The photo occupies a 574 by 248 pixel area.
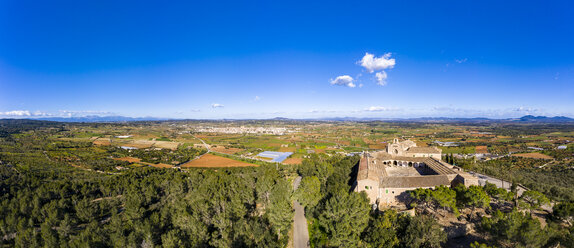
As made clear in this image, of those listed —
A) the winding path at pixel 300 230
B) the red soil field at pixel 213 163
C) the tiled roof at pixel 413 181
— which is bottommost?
the red soil field at pixel 213 163

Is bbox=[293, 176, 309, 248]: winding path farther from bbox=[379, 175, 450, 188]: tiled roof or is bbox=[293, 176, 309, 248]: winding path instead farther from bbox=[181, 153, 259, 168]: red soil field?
bbox=[181, 153, 259, 168]: red soil field

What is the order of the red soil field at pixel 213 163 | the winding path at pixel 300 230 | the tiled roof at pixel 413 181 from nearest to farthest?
1. the winding path at pixel 300 230
2. the tiled roof at pixel 413 181
3. the red soil field at pixel 213 163

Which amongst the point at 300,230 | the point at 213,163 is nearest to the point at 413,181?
the point at 300,230

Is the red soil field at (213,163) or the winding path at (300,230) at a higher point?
the winding path at (300,230)

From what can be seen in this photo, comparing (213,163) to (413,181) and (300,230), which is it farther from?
(413,181)

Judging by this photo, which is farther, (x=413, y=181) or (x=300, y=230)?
(x=413, y=181)

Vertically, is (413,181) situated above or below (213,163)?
above

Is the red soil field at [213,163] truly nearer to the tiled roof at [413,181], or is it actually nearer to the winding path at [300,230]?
the winding path at [300,230]

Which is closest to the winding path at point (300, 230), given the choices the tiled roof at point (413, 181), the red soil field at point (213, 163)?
the tiled roof at point (413, 181)

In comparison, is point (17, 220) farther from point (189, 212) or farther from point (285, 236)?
point (285, 236)

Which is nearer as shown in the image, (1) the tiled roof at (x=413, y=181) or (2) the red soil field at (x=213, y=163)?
(1) the tiled roof at (x=413, y=181)

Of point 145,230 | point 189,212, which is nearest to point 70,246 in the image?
point 145,230
